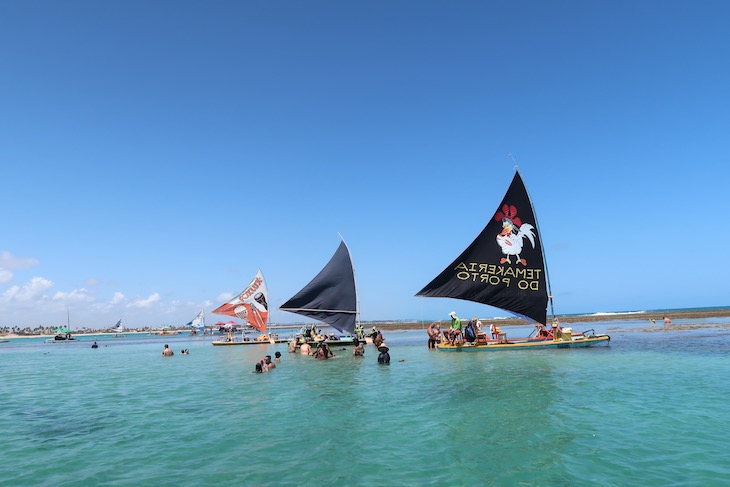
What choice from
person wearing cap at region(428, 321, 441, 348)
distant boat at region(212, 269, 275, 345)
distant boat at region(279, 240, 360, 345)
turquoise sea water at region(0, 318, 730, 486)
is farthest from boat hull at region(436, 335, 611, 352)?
distant boat at region(212, 269, 275, 345)

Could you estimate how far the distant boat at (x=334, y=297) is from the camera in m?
42.4

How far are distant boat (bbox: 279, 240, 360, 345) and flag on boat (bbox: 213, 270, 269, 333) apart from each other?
16736mm

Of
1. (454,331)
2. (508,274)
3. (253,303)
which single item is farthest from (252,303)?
(508,274)

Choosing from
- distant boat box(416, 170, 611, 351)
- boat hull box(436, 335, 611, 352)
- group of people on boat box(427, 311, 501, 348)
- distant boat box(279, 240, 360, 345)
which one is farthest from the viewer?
distant boat box(279, 240, 360, 345)

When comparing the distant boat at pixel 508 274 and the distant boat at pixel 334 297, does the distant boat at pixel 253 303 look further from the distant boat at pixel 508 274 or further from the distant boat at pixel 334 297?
the distant boat at pixel 508 274

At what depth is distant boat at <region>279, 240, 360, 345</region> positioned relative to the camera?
42438 millimetres

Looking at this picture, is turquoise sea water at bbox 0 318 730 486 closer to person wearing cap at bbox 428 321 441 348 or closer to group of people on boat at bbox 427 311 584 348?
group of people on boat at bbox 427 311 584 348

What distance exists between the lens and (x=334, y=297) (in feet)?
141

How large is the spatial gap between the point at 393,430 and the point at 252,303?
4797cm

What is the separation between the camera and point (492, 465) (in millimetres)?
9516

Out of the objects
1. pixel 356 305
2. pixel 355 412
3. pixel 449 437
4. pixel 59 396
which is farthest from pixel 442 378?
pixel 356 305

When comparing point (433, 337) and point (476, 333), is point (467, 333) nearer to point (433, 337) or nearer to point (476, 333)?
point (476, 333)

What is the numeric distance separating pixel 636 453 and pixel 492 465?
10.8 feet

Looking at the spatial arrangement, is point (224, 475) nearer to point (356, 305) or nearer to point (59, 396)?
point (59, 396)
